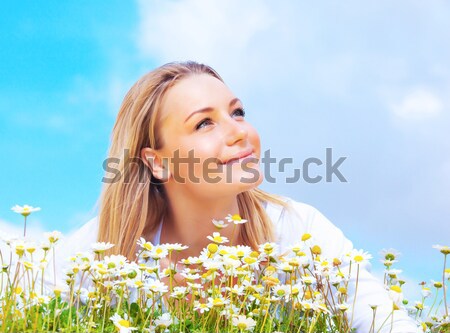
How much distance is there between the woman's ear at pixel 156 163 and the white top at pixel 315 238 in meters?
0.46

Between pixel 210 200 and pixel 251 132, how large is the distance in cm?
55

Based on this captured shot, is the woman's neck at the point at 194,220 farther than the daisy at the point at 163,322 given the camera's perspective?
Yes

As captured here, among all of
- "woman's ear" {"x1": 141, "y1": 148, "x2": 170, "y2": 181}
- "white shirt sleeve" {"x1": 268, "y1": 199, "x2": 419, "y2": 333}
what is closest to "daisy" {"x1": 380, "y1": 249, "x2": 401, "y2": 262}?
"white shirt sleeve" {"x1": 268, "y1": 199, "x2": 419, "y2": 333}

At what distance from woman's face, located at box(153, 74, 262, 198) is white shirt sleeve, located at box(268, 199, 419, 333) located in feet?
2.20

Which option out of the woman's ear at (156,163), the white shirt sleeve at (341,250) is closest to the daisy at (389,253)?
the white shirt sleeve at (341,250)

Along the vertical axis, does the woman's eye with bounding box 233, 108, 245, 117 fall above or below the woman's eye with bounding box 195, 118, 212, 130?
above

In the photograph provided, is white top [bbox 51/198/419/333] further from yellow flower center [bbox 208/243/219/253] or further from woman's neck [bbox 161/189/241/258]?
yellow flower center [bbox 208/243/219/253]

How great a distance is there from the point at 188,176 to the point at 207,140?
308mm

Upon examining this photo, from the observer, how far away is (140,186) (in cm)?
448

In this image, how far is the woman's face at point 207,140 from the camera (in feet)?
12.7

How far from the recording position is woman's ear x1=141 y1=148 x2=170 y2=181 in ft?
14.1

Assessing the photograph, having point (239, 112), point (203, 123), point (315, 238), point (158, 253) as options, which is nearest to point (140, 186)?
point (203, 123)

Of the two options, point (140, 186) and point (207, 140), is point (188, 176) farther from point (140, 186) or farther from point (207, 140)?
point (140, 186)

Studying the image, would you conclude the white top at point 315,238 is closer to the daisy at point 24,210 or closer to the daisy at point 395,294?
the daisy at point 395,294
